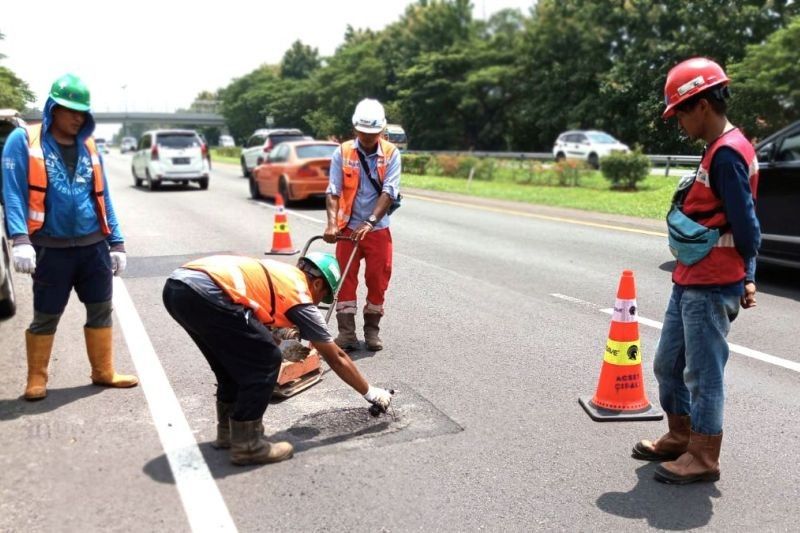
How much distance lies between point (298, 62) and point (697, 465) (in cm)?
9938

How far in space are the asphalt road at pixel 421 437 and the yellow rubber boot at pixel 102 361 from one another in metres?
0.09

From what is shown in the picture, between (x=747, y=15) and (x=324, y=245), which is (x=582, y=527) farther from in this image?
(x=747, y=15)

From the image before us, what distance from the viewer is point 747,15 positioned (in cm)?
3619

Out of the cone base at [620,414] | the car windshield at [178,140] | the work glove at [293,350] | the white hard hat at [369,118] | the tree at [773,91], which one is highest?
the tree at [773,91]

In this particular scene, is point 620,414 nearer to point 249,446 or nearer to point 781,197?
point 249,446

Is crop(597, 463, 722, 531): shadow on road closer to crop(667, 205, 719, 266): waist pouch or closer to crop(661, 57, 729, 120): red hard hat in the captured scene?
crop(667, 205, 719, 266): waist pouch

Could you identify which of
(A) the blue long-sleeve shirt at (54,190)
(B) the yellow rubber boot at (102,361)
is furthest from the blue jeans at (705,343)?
(A) the blue long-sleeve shirt at (54,190)

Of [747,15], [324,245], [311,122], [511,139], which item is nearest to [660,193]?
[324,245]

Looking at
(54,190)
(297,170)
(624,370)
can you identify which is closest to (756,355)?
(624,370)

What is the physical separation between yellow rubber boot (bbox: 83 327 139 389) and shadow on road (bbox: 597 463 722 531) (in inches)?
127

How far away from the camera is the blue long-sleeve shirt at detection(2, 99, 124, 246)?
4410 mm

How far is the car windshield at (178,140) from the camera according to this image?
21266mm

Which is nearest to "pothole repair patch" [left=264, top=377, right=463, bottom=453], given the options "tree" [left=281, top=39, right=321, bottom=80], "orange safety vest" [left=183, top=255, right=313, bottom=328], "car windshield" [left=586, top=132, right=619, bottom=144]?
"orange safety vest" [left=183, top=255, right=313, bottom=328]

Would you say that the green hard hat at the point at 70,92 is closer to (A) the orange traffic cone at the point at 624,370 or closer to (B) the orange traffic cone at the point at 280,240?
(A) the orange traffic cone at the point at 624,370
